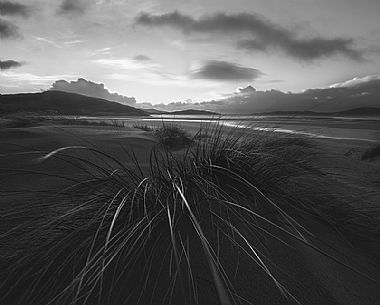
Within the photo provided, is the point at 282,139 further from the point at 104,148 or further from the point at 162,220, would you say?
the point at 104,148

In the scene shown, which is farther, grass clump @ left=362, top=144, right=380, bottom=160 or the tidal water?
grass clump @ left=362, top=144, right=380, bottom=160

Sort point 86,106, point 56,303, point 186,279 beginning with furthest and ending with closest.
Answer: point 86,106 < point 186,279 < point 56,303

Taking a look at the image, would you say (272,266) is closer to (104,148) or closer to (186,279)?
(186,279)

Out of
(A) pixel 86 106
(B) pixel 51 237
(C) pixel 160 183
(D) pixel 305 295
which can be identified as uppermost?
(C) pixel 160 183

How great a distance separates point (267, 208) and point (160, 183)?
1.58 ft

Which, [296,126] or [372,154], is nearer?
[372,154]

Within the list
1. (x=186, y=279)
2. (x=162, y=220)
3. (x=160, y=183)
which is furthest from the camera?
(x=160, y=183)

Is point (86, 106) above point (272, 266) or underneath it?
underneath

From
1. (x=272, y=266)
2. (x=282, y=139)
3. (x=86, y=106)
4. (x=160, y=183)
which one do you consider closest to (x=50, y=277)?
(x=160, y=183)

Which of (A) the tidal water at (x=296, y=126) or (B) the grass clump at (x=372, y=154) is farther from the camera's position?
(B) the grass clump at (x=372, y=154)

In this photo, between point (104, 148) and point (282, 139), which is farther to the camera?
point (104, 148)

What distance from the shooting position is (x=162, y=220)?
1009 millimetres

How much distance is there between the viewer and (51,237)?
1.01 meters

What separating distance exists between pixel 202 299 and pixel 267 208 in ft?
1.88
